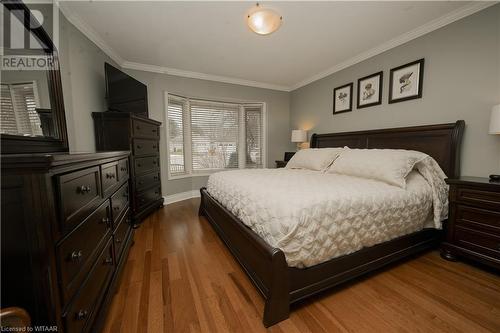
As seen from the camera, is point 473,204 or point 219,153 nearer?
point 473,204

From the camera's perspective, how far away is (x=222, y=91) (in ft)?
12.9

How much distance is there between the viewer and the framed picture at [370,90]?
9.07 feet

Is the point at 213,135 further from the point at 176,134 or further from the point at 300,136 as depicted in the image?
the point at 300,136

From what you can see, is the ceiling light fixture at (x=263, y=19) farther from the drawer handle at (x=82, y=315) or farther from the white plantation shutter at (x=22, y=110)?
the drawer handle at (x=82, y=315)

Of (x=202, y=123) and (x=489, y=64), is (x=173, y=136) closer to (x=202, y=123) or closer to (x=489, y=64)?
(x=202, y=123)

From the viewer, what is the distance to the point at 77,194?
0.91 m

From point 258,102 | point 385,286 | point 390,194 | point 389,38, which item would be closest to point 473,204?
point 390,194

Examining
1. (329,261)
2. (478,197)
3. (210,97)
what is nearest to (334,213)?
(329,261)

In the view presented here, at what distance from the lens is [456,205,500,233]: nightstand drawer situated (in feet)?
5.01

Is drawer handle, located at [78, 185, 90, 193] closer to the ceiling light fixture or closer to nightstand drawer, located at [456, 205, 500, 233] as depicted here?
the ceiling light fixture

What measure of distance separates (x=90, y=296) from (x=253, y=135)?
12.8 ft

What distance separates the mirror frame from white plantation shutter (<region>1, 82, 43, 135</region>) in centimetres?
5

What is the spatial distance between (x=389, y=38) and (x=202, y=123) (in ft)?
10.8


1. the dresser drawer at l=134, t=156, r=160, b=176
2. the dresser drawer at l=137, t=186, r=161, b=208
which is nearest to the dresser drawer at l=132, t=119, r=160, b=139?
the dresser drawer at l=134, t=156, r=160, b=176
